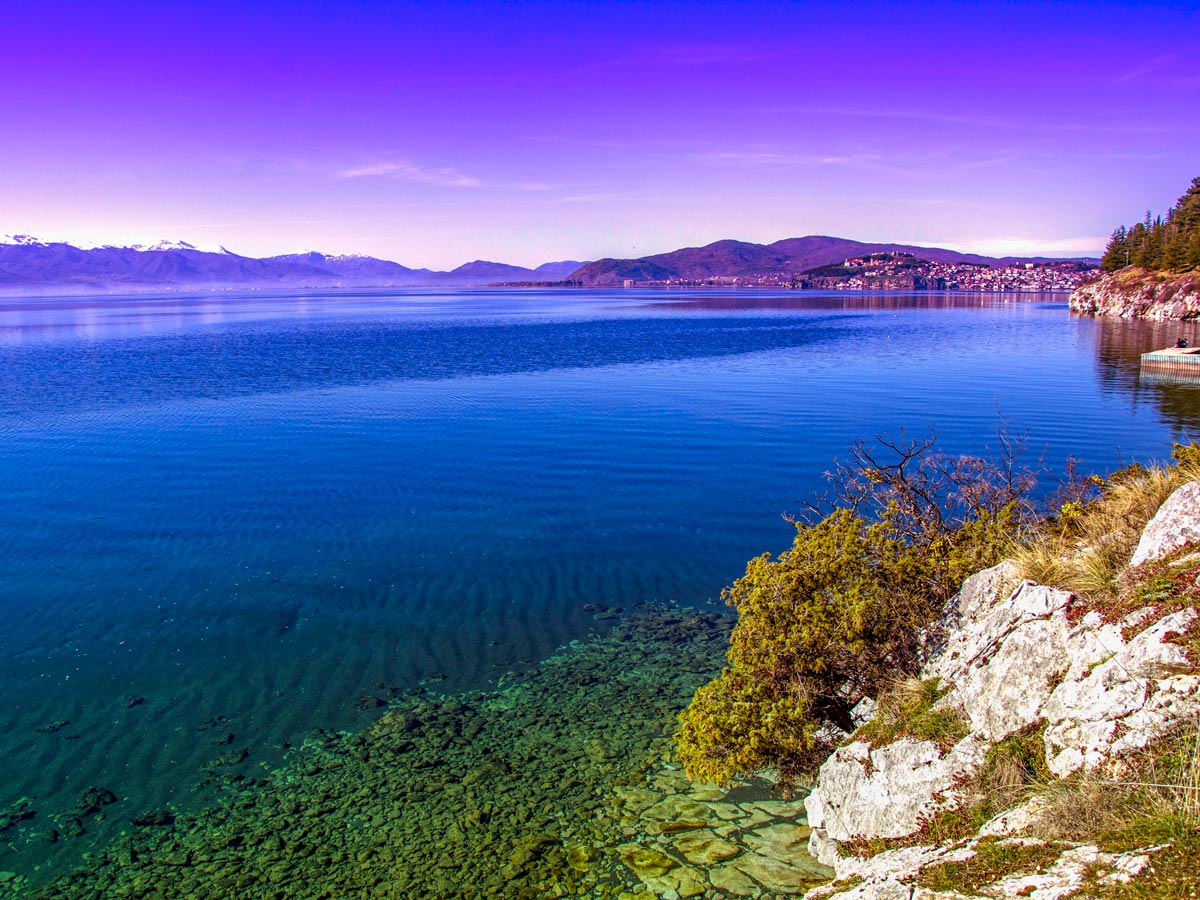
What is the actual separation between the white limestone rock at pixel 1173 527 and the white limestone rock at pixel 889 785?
3.70 metres

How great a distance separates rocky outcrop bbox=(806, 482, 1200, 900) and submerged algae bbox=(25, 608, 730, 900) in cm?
366

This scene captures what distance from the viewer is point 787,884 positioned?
11.6m

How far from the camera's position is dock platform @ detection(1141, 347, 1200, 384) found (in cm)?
5906

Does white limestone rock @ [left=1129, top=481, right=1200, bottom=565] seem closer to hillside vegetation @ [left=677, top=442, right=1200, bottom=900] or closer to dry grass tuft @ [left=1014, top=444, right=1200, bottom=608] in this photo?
hillside vegetation @ [left=677, top=442, right=1200, bottom=900]

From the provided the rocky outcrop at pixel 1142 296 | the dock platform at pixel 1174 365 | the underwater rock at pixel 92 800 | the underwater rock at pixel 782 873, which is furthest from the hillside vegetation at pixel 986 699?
the rocky outcrop at pixel 1142 296

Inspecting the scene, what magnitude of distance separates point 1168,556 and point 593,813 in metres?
9.38

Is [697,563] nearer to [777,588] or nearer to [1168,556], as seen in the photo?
[777,588]

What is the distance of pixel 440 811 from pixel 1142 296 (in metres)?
139

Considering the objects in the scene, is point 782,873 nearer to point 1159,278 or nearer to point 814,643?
point 814,643

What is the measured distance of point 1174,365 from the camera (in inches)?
2457

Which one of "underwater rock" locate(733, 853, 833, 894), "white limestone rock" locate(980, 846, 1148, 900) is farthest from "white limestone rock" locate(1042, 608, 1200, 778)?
"underwater rock" locate(733, 853, 833, 894)

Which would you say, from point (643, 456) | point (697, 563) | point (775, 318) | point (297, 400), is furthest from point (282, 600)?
point (775, 318)

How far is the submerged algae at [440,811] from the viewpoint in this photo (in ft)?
39.3

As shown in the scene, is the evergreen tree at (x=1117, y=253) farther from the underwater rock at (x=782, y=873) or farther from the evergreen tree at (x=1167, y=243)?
the underwater rock at (x=782, y=873)
